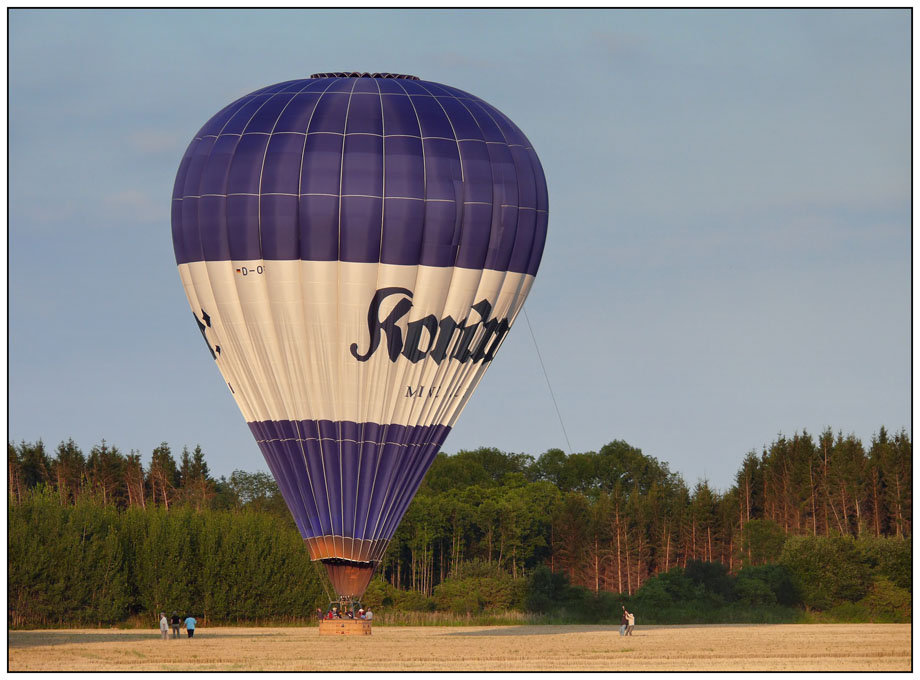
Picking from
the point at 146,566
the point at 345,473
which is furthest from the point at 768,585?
the point at 345,473

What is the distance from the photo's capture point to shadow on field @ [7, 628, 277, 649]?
40406 mm

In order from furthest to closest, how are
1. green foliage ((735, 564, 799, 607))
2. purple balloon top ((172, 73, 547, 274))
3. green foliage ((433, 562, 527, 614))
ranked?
green foliage ((433, 562, 527, 614))
green foliage ((735, 564, 799, 607))
purple balloon top ((172, 73, 547, 274))

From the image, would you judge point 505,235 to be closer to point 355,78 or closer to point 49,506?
point 355,78

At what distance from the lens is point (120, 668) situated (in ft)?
96.7

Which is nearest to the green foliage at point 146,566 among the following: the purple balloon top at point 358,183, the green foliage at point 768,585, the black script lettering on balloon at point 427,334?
the green foliage at point 768,585

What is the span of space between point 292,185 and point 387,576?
57552mm

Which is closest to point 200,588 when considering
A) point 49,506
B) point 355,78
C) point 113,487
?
point 49,506

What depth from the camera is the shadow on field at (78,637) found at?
4041 cm

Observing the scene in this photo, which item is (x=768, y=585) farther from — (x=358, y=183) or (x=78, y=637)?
(x=358, y=183)

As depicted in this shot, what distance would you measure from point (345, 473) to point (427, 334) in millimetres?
3476

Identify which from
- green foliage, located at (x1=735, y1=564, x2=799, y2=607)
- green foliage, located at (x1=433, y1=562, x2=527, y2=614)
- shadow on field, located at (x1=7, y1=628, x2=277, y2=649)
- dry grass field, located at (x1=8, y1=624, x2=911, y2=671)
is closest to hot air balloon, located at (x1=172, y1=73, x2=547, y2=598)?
dry grass field, located at (x1=8, y1=624, x2=911, y2=671)

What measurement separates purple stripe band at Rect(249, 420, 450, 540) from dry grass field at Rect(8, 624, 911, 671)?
2.68 m

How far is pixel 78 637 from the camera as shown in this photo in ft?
147

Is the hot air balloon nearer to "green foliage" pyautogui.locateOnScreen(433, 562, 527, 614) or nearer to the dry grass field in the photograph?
the dry grass field
